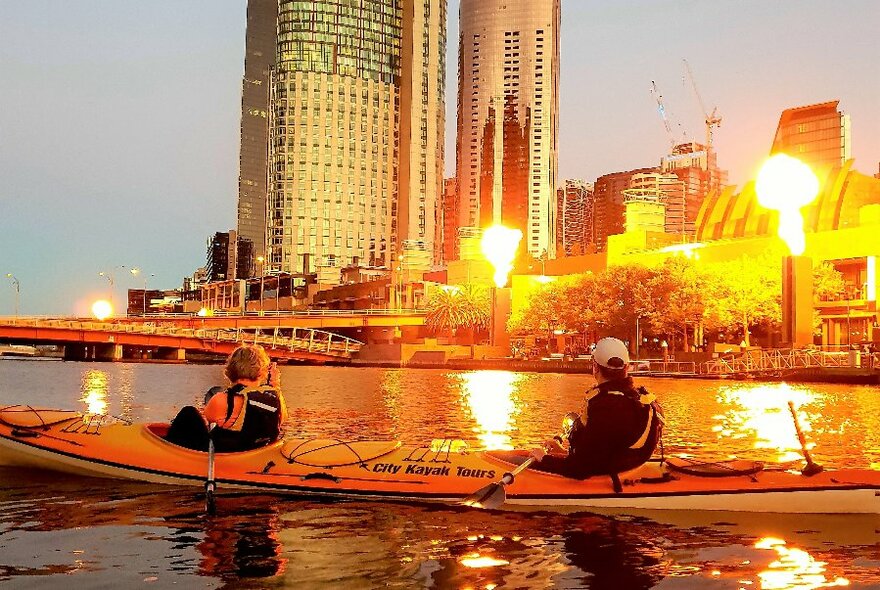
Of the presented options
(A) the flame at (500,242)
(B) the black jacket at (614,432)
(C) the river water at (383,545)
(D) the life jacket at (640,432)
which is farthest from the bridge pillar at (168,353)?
Result: (D) the life jacket at (640,432)

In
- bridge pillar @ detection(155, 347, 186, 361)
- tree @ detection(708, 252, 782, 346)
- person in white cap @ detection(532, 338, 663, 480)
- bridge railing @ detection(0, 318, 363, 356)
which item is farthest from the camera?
bridge pillar @ detection(155, 347, 186, 361)

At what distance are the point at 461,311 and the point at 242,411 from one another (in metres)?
114

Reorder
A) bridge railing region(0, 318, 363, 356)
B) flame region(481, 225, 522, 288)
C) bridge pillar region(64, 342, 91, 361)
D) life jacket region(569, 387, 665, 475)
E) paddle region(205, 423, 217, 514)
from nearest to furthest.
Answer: life jacket region(569, 387, 665, 475) < paddle region(205, 423, 217, 514) < flame region(481, 225, 522, 288) < bridge railing region(0, 318, 363, 356) < bridge pillar region(64, 342, 91, 361)

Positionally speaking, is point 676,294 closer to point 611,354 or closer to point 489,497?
point 489,497

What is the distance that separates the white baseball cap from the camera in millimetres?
12109

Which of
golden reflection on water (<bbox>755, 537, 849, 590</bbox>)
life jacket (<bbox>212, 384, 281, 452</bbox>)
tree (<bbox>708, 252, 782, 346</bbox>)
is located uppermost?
tree (<bbox>708, 252, 782, 346</bbox>)

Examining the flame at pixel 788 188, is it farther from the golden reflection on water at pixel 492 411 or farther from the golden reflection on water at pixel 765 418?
the golden reflection on water at pixel 492 411

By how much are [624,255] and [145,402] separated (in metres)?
97.5

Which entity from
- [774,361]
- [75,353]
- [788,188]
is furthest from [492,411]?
[75,353]

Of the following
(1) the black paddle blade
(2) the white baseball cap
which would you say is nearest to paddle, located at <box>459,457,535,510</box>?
(1) the black paddle blade

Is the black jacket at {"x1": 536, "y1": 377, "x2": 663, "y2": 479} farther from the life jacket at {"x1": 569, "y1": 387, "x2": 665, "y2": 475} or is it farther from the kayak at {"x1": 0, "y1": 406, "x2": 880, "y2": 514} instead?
the kayak at {"x1": 0, "y1": 406, "x2": 880, "y2": 514}

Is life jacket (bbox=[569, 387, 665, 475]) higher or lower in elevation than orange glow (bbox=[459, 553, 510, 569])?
higher

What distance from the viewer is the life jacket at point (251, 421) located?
14141 millimetres

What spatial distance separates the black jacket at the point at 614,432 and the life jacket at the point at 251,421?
14.8 feet
